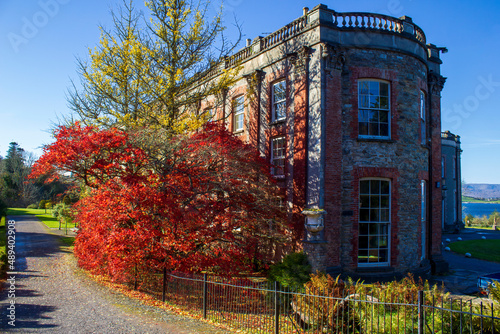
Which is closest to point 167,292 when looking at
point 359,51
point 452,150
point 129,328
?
point 129,328

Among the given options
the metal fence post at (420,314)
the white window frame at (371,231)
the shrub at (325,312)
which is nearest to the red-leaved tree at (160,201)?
the shrub at (325,312)

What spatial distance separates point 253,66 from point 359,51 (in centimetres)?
573

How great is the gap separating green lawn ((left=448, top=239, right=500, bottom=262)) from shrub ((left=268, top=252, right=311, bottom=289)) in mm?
15296

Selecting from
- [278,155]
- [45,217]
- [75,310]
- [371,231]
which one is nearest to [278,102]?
[278,155]

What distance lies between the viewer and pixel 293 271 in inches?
470

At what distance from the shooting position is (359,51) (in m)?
14.0

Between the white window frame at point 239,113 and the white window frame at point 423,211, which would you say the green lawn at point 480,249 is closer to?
the white window frame at point 423,211

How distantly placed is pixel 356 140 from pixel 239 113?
7425mm

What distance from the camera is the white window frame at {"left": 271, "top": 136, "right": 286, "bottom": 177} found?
15.7m

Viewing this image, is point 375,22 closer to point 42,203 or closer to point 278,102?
point 278,102

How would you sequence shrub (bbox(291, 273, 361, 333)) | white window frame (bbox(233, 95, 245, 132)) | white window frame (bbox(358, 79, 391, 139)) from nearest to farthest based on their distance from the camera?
shrub (bbox(291, 273, 361, 333))
white window frame (bbox(358, 79, 391, 139))
white window frame (bbox(233, 95, 245, 132))

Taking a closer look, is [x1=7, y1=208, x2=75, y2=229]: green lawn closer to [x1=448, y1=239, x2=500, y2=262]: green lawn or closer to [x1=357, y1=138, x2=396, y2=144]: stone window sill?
[x1=357, y1=138, x2=396, y2=144]: stone window sill

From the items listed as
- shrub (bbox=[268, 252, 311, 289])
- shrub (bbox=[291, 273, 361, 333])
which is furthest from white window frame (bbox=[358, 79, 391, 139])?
shrub (bbox=[291, 273, 361, 333])

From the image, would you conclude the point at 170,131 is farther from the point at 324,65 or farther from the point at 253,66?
the point at 324,65
